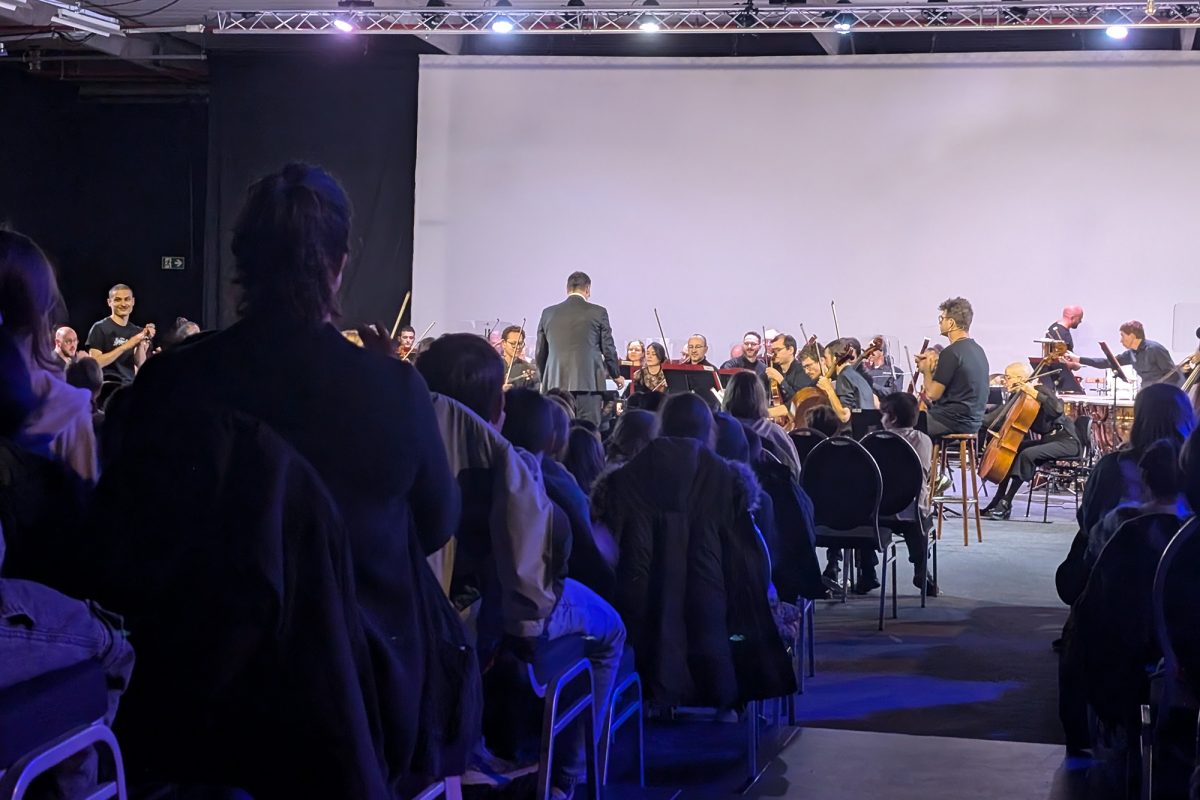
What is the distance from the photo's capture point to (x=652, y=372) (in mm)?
9789

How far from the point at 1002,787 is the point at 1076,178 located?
8.79 metres

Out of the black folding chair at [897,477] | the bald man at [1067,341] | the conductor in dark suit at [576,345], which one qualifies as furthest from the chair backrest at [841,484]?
the bald man at [1067,341]

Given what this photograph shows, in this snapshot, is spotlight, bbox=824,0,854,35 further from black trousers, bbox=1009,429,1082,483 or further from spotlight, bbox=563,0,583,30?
black trousers, bbox=1009,429,1082,483

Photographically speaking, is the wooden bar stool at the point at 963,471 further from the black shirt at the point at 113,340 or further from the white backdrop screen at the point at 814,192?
the black shirt at the point at 113,340

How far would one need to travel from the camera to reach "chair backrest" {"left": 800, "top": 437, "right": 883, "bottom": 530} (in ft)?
17.7

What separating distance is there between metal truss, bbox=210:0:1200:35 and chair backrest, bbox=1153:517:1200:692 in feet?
25.9

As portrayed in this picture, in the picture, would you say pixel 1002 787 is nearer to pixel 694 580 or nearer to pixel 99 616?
pixel 694 580

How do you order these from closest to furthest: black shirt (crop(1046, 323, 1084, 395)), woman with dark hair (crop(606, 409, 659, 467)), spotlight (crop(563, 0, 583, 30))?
woman with dark hair (crop(606, 409, 659, 467))
black shirt (crop(1046, 323, 1084, 395))
spotlight (crop(563, 0, 583, 30))

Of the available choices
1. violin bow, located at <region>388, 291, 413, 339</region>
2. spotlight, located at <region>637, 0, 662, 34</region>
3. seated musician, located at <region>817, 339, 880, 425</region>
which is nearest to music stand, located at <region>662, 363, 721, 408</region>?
seated musician, located at <region>817, 339, 880, 425</region>

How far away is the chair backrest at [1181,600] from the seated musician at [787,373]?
6924mm

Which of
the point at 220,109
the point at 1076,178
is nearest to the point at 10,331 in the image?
the point at 1076,178

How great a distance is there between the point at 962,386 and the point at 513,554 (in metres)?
6.04

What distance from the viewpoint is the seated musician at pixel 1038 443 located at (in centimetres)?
934

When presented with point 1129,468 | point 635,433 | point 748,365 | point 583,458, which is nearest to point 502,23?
point 748,365
